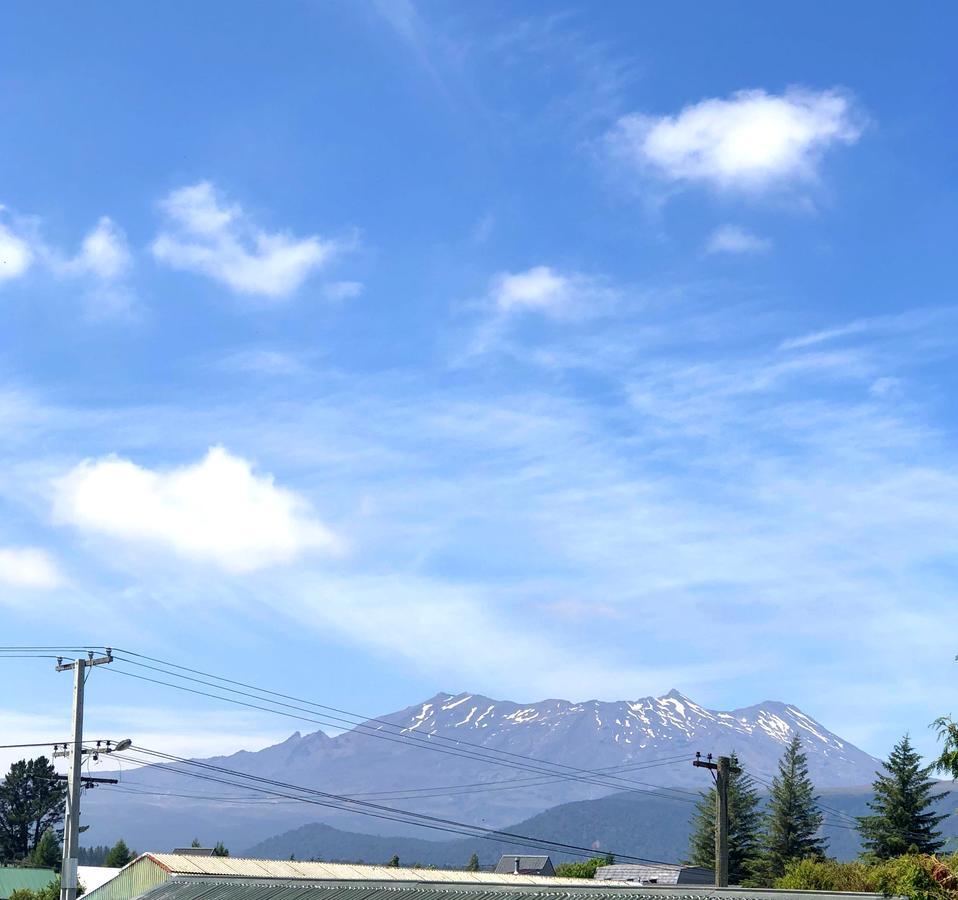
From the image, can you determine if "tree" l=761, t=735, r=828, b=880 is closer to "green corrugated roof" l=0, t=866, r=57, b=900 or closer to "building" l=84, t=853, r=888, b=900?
"building" l=84, t=853, r=888, b=900

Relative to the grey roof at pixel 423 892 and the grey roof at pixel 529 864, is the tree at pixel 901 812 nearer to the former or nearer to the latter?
the grey roof at pixel 529 864

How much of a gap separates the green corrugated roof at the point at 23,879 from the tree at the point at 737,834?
6511 centimetres

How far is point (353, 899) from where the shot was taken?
161 feet

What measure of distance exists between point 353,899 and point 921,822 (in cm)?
7253

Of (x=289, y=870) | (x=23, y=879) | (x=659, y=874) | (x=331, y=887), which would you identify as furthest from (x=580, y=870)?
(x=331, y=887)

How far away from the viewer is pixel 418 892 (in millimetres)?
47625

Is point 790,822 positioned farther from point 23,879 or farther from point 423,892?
point 423,892

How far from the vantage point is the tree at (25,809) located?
17800cm

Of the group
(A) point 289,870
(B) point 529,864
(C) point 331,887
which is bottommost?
(B) point 529,864

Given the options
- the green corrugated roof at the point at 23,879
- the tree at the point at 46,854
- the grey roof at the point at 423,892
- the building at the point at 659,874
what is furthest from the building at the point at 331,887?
the tree at the point at 46,854

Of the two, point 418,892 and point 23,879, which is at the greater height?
point 418,892

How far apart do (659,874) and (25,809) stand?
115 meters

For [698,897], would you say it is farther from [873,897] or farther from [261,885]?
[261,885]

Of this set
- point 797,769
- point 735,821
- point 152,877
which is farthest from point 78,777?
point 797,769
